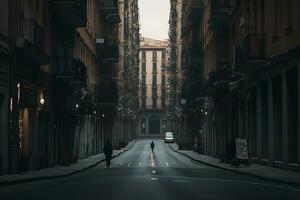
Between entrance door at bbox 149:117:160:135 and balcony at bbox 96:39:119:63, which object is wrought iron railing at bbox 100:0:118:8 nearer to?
balcony at bbox 96:39:119:63

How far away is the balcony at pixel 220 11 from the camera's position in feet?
170

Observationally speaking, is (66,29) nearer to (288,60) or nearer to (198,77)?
(288,60)

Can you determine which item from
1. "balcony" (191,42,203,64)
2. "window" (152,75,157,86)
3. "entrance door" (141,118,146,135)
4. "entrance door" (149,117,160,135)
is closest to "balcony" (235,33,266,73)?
"balcony" (191,42,203,64)

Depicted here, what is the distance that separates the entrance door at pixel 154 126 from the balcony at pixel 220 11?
13132 centimetres

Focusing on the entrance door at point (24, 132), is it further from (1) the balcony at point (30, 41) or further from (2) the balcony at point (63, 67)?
(2) the balcony at point (63, 67)

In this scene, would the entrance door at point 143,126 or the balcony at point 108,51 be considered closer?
the balcony at point 108,51

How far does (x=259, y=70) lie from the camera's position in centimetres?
4347

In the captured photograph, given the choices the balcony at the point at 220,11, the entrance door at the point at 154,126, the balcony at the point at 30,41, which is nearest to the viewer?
the balcony at the point at 30,41

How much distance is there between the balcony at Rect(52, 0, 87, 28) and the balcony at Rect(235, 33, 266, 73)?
9.22 m

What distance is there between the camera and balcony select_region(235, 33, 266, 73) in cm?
3994

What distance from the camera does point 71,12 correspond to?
139 feet

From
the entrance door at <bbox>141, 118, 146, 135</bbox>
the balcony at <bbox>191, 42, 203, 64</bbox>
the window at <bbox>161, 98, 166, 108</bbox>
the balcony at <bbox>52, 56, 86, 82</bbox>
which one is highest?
the balcony at <bbox>191, 42, 203, 64</bbox>

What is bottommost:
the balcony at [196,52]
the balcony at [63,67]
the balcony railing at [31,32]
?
the balcony at [63,67]

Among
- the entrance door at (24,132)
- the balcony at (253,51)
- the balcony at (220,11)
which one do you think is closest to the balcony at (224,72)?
the balcony at (220,11)
